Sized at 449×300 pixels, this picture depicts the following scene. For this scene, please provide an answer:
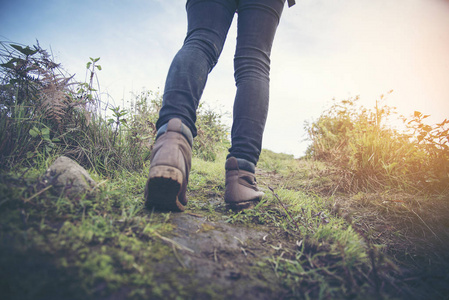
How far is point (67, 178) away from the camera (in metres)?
0.99

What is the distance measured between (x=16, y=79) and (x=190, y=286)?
1.94 meters

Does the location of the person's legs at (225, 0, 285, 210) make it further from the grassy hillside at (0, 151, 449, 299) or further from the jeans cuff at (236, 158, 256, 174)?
the grassy hillside at (0, 151, 449, 299)

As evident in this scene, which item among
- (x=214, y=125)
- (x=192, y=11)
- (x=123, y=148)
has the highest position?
(x=214, y=125)

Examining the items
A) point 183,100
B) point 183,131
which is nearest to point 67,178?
point 183,131

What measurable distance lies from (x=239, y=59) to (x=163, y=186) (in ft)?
3.39

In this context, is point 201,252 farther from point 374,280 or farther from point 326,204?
point 326,204

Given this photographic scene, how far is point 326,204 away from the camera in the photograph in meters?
1.91

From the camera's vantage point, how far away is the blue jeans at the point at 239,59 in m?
1.29

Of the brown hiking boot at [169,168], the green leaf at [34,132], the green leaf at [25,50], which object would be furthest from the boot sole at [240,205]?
the green leaf at [25,50]

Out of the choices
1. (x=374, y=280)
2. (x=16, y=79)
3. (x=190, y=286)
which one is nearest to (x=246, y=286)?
(x=190, y=286)

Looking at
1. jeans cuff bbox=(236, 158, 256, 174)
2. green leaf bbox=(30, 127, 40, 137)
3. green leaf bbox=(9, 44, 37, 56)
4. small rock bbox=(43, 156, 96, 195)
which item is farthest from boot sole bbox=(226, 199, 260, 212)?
green leaf bbox=(9, 44, 37, 56)

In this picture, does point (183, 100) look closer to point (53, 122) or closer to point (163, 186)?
point (163, 186)

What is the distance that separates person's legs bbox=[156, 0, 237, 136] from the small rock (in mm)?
485

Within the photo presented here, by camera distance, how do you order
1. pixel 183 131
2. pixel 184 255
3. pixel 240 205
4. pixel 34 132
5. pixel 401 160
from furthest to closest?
pixel 401 160 < pixel 34 132 < pixel 240 205 < pixel 183 131 < pixel 184 255
